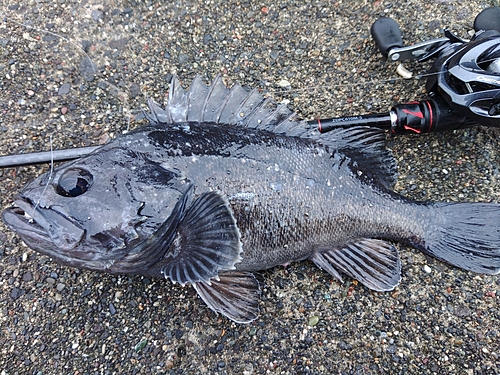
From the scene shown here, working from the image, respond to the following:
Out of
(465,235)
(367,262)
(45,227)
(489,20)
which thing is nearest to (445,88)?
(489,20)

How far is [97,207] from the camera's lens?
1954 millimetres

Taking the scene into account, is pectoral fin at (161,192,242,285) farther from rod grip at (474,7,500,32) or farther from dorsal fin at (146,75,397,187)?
rod grip at (474,7,500,32)

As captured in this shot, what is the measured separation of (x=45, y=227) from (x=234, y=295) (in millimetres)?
1145

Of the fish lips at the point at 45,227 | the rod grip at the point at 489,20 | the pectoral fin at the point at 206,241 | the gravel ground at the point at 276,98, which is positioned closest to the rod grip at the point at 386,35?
the gravel ground at the point at 276,98

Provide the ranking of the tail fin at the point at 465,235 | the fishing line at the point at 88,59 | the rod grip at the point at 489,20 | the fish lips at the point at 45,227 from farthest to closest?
1. the fishing line at the point at 88,59
2. the rod grip at the point at 489,20
3. the tail fin at the point at 465,235
4. the fish lips at the point at 45,227

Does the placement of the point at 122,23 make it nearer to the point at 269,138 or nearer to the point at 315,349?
the point at 269,138

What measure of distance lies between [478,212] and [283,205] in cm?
128

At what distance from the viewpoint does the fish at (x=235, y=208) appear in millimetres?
1992

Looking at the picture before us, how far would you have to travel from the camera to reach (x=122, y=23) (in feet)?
10.6

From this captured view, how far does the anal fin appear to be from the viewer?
2.28 metres

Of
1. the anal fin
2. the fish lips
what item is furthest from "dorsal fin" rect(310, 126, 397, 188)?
the fish lips

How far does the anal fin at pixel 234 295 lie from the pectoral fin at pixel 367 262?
453mm

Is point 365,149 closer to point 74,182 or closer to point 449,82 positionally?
point 449,82

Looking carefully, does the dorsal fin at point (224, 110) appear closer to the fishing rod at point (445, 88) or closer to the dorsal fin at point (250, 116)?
the dorsal fin at point (250, 116)
